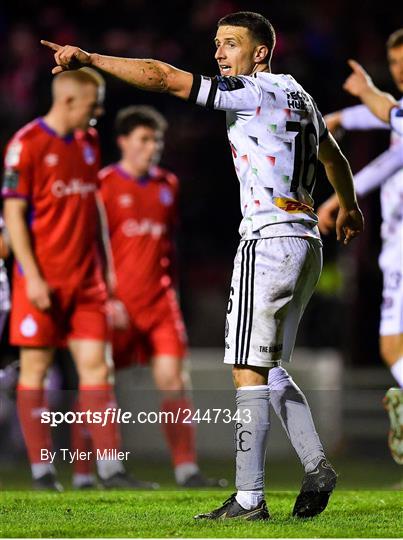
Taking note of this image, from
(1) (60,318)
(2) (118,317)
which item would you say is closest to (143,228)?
(2) (118,317)

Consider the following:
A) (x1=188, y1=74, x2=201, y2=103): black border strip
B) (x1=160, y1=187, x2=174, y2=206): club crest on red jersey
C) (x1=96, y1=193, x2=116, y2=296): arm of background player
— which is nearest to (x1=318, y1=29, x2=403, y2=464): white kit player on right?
(x1=160, y1=187, x2=174, y2=206): club crest on red jersey

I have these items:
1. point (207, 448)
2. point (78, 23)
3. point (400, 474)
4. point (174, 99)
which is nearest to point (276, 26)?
point (174, 99)

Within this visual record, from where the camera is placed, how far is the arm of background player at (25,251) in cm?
693

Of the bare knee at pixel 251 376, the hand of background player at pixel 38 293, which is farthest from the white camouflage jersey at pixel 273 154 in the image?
the hand of background player at pixel 38 293

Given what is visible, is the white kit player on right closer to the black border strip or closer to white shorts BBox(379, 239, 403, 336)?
white shorts BBox(379, 239, 403, 336)

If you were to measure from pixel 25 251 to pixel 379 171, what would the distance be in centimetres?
203

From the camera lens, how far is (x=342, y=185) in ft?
17.8

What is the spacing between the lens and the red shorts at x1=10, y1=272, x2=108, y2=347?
280 inches

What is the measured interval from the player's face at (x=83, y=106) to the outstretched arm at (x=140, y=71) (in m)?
2.61

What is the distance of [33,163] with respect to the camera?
283 inches

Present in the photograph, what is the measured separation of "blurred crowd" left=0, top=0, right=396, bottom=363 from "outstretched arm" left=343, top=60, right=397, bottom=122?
268 inches

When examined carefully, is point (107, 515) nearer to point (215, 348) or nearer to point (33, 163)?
point (33, 163)

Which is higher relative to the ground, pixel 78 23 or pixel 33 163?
pixel 78 23

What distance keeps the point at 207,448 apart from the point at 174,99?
5941 mm
